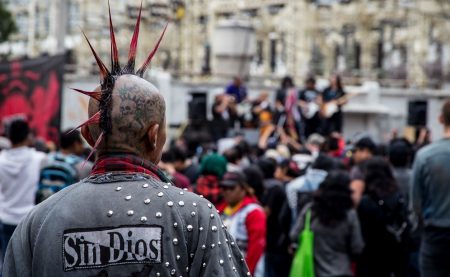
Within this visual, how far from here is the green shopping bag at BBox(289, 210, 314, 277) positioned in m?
8.48

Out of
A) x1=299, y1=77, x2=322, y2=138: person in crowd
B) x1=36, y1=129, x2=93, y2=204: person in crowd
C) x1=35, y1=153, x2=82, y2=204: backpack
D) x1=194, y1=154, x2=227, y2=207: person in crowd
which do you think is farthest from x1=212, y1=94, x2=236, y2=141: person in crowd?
x1=194, y1=154, x2=227, y2=207: person in crowd

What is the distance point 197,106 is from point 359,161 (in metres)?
11.6

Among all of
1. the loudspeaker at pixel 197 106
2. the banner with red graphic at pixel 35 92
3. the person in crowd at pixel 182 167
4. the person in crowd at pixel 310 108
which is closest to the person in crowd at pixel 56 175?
the person in crowd at pixel 182 167

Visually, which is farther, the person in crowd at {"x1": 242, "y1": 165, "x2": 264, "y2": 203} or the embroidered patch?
the person in crowd at {"x1": 242, "y1": 165, "x2": 264, "y2": 203}

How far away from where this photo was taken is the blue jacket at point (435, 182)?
755cm

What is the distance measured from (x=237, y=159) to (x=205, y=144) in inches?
106

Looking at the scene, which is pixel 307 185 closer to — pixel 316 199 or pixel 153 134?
pixel 316 199

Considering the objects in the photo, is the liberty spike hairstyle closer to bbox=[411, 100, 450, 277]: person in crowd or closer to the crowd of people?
the crowd of people

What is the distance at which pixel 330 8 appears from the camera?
117 feet

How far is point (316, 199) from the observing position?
8.37m

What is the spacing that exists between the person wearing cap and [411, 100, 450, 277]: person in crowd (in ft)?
4.00

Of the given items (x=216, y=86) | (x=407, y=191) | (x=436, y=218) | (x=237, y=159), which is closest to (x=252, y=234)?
(x=436, y=218)

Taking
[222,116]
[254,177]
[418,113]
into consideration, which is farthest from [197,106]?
[254,177]

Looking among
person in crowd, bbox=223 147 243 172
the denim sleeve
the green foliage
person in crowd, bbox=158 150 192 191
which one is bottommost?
person in crowd, bbox=223 147 243 172
